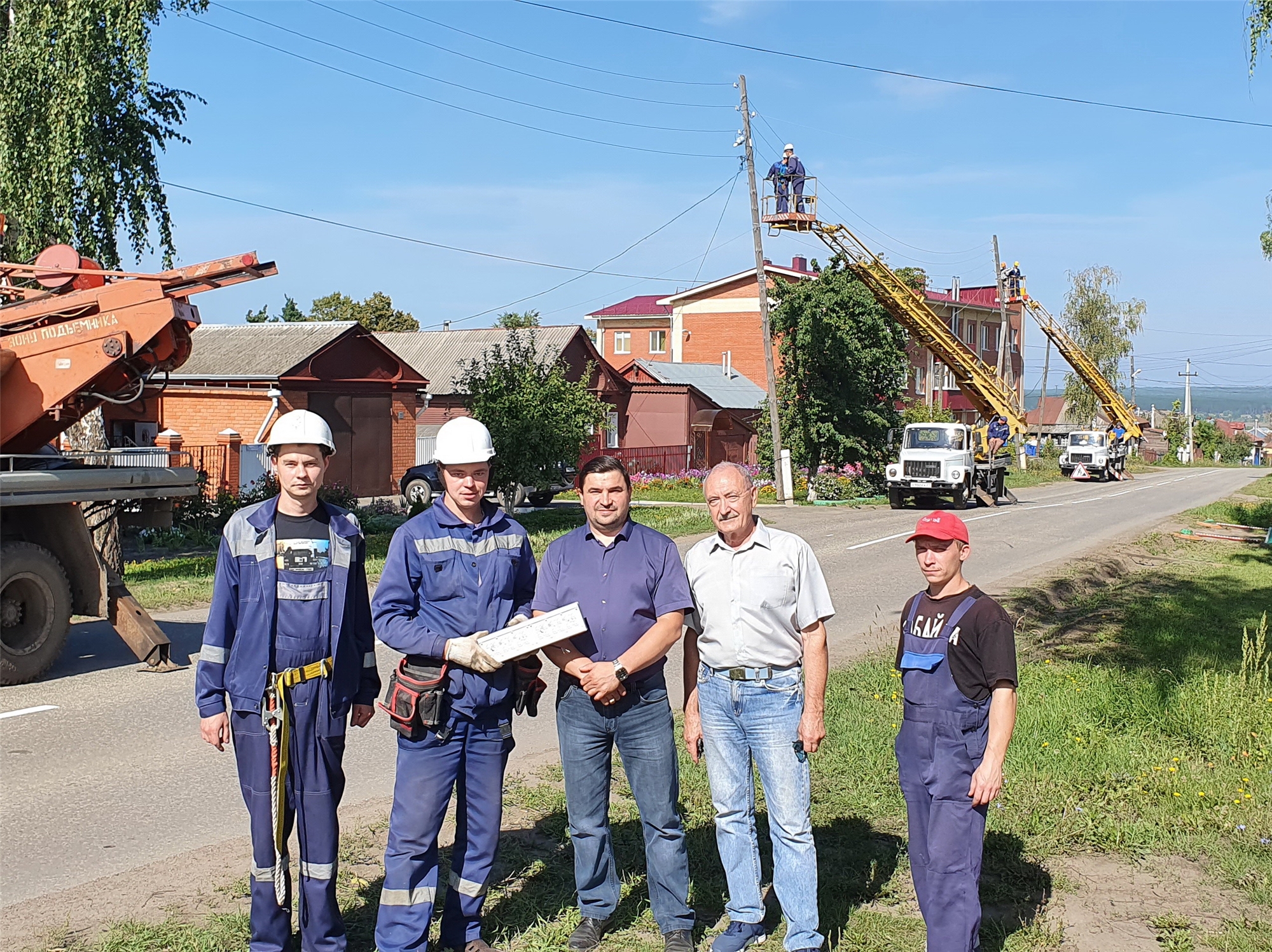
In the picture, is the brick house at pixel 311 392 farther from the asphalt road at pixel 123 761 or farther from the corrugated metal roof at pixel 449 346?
the asphalt road at pixel 123 761

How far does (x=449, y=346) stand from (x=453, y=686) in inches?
1632

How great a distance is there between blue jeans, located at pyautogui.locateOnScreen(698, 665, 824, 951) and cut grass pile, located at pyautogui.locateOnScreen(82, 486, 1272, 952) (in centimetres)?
36

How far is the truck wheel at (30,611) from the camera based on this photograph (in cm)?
927

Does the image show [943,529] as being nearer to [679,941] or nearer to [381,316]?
[679,941]

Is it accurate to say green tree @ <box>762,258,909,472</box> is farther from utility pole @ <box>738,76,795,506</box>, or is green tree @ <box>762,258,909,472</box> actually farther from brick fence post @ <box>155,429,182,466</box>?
brick fence post @ <box>155,429,182,466</box>

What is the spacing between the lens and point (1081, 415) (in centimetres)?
7506

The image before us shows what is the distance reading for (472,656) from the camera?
4.46 metres

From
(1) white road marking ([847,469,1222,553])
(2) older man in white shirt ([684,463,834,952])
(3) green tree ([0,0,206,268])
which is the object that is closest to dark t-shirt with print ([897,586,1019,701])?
(2) older man in white shirt ([684,463,834,952])

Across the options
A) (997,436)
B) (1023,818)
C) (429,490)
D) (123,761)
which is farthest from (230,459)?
(1023,818)

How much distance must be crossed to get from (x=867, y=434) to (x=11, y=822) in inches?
1266

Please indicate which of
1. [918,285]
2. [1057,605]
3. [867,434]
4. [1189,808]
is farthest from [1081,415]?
[1189,808]

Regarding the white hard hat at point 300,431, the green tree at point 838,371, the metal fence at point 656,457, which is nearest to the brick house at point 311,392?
the metal fence at point 656,457

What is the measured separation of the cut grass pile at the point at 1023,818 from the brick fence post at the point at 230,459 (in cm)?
1906

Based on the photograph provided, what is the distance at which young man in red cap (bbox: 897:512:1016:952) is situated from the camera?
13.9ft
